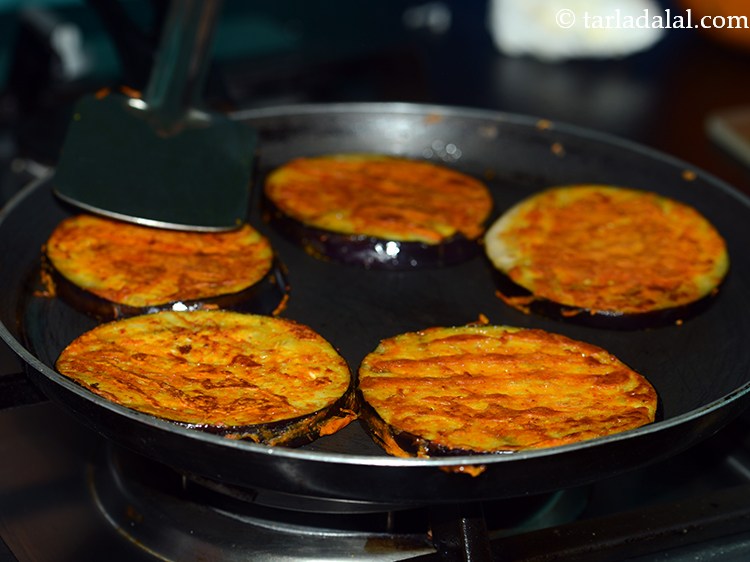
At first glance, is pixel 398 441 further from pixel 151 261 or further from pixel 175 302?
pixel 151 261

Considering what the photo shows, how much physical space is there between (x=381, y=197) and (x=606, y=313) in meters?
0.58

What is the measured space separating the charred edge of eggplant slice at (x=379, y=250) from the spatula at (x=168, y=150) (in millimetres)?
175

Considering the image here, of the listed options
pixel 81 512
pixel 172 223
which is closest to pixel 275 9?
pixel 172 223

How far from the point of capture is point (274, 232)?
2.12m

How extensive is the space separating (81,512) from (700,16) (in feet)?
9.39

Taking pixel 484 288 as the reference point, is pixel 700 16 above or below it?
above

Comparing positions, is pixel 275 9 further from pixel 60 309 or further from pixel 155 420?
pixel 155 420

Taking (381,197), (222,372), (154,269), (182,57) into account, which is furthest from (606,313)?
(182,57)

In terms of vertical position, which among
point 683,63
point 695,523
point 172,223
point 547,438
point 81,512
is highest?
point 683,63

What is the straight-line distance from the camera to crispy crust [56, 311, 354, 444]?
1503 mm

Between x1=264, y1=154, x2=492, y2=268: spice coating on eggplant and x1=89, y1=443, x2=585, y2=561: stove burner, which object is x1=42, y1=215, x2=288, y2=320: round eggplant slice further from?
x1=89, y1=443, x2=585, y2=561: stove burner

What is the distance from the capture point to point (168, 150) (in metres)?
1.99

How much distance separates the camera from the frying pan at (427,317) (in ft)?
4.32

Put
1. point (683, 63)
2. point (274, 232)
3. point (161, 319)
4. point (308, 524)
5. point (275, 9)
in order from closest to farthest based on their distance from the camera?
point (308, 524) < point (161, 319) < point (274, 232) < point (683, 63) < point (275, 9)
